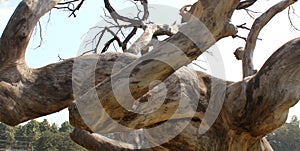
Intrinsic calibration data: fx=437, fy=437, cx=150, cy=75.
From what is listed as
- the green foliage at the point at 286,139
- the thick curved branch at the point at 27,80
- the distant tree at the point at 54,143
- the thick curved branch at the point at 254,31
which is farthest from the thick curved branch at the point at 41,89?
the green foliage at the point at 286,139

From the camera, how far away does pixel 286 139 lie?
77750 mm

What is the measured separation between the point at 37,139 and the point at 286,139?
144 ft

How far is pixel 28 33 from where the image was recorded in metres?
3.09

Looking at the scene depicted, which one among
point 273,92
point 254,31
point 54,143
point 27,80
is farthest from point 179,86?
point 54,143

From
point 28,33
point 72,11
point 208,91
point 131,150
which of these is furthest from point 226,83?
point 72,11

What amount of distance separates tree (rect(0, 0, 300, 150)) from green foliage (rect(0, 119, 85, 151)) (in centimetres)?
3717

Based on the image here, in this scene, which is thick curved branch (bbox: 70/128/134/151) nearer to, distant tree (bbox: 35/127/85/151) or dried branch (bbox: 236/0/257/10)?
dried branch (bbox: 236/0/257/10)

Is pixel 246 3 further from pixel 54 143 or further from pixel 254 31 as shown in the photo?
pixel 54 143

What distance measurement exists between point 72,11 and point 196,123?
4363 millimetres

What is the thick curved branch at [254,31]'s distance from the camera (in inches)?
146

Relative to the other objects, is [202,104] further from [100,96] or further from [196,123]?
[100,96]

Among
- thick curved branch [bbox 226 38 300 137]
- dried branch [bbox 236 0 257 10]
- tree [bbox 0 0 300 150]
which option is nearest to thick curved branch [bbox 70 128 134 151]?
tree [bbox 0 0 300 150]

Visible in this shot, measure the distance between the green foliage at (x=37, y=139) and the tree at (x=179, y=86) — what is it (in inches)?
1463

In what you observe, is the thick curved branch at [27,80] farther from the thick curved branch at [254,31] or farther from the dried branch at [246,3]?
the dried branch at [246,3]
